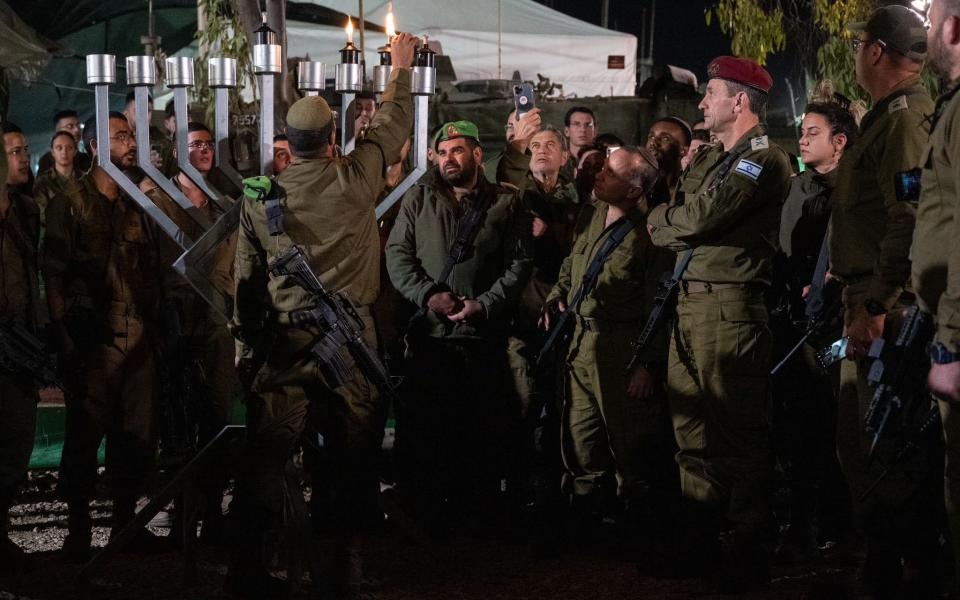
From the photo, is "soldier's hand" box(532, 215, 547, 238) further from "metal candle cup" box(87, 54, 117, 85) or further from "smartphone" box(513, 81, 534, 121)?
"metal candle cup" box(87, 54, 117, 85)

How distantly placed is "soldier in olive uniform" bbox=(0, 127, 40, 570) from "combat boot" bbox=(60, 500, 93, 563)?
267 mm

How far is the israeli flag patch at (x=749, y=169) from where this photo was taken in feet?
16.6

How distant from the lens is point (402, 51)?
5547mm

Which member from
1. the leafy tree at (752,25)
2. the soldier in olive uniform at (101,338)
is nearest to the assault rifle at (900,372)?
the soldier in olive uniform at (101,338)

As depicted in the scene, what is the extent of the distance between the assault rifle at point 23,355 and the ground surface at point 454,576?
907 mm

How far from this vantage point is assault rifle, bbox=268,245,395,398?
5.04 metres

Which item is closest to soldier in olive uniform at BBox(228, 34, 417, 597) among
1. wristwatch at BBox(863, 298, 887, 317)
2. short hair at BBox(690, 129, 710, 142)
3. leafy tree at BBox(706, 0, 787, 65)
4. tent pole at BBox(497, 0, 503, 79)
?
wristwatch at BBox(863, 298, 887, 317)

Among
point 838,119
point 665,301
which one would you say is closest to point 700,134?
point 838,119

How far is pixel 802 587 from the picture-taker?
5.15 meters

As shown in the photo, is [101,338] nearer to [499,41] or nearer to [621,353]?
[621,353]

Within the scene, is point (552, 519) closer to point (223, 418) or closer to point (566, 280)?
point (566, 280)

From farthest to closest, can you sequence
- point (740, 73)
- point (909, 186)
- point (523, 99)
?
1. point (523, 99)
2. point (740, 73)
3. point (909, 186)

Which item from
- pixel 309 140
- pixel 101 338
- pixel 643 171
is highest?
pixel 309 140

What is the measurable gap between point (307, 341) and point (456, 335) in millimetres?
1364
